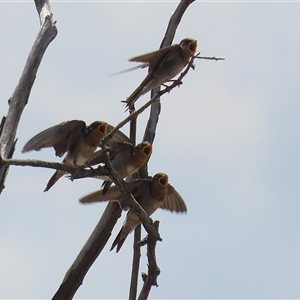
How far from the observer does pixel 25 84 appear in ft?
15.3

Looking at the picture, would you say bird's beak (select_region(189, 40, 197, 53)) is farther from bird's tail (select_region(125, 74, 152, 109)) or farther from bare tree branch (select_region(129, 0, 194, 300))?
bird's tail (select_region(125, 74, 152, 109))

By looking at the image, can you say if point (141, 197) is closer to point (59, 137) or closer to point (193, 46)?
point (59, 137)

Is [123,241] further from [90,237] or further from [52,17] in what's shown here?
[52,17]

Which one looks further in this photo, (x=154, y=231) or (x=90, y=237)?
(x=90, y=237)

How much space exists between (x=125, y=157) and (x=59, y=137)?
0.64 meters

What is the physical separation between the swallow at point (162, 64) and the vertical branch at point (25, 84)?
888 mm

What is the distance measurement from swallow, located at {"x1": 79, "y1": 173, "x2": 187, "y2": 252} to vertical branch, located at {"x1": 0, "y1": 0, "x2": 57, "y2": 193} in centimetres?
139

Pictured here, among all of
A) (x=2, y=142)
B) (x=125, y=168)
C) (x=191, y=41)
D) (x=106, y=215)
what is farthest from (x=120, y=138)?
(x=2, y=142)

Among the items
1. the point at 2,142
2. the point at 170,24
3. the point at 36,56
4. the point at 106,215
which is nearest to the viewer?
the point at 2,142

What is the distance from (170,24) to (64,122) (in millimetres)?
1552

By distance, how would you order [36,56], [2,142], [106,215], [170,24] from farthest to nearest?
[170,24], [106,215], [36,56], [2,142]

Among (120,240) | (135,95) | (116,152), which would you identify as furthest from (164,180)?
(135,95)

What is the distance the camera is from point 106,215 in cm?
566

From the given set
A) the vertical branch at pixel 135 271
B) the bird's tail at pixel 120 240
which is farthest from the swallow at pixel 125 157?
the vertical branch at pixel 135 271
